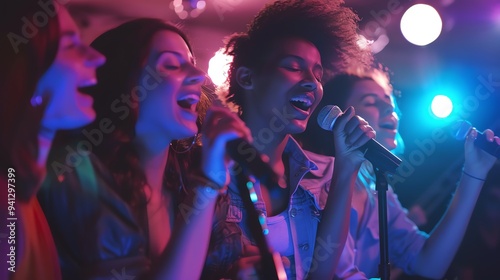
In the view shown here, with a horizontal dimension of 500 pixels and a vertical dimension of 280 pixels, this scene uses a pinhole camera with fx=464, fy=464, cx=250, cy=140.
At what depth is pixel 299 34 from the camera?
239 centimetres

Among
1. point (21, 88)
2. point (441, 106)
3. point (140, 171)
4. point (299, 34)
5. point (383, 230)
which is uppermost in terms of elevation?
point (299, 34)

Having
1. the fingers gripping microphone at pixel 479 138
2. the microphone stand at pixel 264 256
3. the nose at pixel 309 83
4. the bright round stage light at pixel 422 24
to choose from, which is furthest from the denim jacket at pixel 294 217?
the bright round stage light at pixel 422 24

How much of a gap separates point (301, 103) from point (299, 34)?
1.39ft

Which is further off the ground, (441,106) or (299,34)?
(299,34)

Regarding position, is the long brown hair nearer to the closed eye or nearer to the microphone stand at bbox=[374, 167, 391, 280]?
the closed eye

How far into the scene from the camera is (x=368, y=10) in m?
3.62

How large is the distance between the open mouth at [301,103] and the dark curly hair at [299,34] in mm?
269

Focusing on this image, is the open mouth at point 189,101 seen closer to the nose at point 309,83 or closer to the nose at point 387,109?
the nose at point 309,83

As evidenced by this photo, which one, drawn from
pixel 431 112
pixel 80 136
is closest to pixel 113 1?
pixel 80 136

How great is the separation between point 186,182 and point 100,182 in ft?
1.28

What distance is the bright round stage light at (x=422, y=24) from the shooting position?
11.8 feet

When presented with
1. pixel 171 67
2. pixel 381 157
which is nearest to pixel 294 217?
pixel 381 157

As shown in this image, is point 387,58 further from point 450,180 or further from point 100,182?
point 100,182

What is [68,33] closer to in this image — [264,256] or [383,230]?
[264,256]
